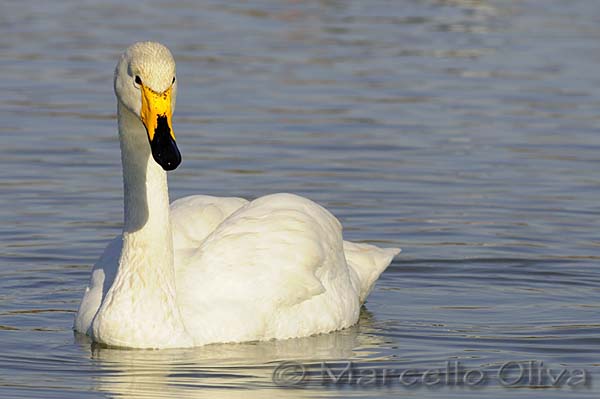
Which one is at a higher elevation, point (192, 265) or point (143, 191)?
point (143, 191)

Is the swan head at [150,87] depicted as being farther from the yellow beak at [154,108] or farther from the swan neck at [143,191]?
the swan neck at [143,191]

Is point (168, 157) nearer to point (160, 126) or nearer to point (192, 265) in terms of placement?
point (160, 126)

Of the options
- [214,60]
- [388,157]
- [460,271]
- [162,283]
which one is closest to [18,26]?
[214,60]

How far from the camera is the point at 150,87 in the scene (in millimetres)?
9570

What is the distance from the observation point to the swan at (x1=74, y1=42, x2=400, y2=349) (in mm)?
10156

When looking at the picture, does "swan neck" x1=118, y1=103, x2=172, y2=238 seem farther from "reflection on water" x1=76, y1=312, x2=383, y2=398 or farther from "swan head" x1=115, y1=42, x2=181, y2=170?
"reflection on water" x1=76, y1=312, x2=383, y2=398

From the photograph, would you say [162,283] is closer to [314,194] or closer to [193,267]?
[193,267]

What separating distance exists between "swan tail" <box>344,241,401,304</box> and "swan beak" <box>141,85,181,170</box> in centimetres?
294

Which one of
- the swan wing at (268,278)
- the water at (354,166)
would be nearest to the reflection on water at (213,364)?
the water at (354,166)

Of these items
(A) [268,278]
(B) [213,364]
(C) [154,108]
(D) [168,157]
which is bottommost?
(B) [213,364]

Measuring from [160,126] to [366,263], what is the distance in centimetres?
313

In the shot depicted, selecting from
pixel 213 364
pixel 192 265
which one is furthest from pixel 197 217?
pixel 213 364

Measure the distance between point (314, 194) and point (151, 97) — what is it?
19.4ft

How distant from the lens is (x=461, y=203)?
49.1 ft
